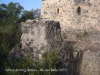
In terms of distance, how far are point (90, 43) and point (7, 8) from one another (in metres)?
12.0

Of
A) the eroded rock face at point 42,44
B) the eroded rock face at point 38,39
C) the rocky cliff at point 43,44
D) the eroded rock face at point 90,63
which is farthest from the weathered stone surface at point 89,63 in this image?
the eroded rock face at point 38,39

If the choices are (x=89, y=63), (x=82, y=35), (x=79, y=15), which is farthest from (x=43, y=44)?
(x=79, y=15)

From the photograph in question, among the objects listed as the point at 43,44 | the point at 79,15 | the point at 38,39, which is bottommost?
the point at 43,44

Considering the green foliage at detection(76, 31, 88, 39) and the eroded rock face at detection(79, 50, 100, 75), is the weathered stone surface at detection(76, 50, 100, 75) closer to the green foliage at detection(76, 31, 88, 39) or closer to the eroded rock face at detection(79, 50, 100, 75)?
the eroded rock face at detection(79, 50, 100, 75)

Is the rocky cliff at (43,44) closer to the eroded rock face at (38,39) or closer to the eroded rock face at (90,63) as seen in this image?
the eroded rock face at (38,39)

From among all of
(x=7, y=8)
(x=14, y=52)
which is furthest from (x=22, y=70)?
(x=7, y=8)

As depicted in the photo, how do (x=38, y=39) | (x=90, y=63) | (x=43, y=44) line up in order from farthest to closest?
(x=90, y=63)
(x=38, y=39)
(x=43, y=44)

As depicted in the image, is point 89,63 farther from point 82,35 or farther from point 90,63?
point 82,35

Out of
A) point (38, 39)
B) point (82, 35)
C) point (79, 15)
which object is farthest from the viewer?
point (79, 15)

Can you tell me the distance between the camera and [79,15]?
37.9 feet

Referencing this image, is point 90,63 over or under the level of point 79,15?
under

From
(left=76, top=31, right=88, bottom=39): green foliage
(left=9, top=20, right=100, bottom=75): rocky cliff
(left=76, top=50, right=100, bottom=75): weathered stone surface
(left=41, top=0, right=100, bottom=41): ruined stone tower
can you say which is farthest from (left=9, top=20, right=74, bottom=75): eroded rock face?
(left=41, top=0, right=100, bottom=41): ruined stone tower

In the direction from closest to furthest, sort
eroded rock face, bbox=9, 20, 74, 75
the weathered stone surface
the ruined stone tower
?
1. eroded rock face, bbox=9, 20, 74, 75
2. the weathered stone surface
3. the ruined stone tower

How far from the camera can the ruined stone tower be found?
37.2 feet
